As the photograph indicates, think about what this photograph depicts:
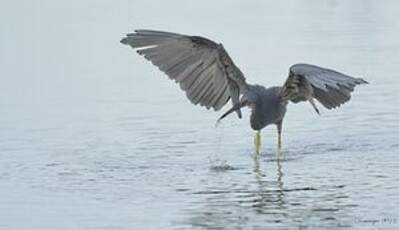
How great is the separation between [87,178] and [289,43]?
29.4ft

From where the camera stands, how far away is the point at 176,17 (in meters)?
22.6

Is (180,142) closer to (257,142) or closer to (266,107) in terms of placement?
(257,142)

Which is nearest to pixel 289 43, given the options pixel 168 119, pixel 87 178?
pixel 168 119

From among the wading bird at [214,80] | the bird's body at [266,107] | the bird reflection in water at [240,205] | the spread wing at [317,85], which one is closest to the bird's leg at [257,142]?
the wading bird at [214,80]

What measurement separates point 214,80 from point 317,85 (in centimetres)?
175

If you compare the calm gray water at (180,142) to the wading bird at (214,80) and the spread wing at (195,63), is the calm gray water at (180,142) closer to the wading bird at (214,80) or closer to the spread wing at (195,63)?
the wading bird at (214,80)

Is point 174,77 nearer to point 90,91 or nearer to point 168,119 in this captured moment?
point 168,119

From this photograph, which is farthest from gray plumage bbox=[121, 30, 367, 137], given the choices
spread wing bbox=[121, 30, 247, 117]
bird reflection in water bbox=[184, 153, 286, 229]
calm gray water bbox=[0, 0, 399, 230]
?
bird reflection in water bbox=[184, 153, 286, 229]

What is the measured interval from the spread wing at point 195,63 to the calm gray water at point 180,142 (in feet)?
2.13

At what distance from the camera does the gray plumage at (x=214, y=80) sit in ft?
32.3

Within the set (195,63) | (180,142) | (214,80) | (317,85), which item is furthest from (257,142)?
(317,85)

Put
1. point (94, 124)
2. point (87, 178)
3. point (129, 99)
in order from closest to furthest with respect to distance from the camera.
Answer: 1. point (87, 178)
2. point (94, 124)
3. point (129, 99)

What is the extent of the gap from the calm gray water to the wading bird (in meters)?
0.54

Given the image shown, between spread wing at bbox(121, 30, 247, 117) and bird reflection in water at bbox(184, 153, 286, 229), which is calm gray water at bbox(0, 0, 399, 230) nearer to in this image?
bird reflection in water at bbox(184, 153, 286, 229)
